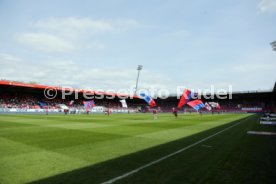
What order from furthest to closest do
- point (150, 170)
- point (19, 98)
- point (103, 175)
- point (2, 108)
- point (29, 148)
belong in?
Answer: point (19, 98) < point (2, 108) < point (29, 148) < point (150, 170) < point (103, 175)

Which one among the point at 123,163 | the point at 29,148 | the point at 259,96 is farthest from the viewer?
the point at 259,96

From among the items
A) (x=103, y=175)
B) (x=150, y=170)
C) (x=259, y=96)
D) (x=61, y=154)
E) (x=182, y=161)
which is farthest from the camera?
(x=259, y=96)

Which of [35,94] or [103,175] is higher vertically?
[35,94]

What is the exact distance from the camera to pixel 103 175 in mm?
5891

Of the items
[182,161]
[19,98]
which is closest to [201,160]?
[182,161]

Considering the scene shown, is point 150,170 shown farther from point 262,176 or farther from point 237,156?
point 237,156

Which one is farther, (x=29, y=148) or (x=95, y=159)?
(x=29, y=148)

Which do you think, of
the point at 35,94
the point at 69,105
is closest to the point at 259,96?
the point at 69,105

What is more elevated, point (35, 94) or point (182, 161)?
point (35, 94)

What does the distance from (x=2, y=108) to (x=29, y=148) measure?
46872 mm

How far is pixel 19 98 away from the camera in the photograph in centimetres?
6300

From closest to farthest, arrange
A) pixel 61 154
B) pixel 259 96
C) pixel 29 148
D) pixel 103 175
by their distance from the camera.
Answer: pixel 103 175 → pixel 61 154 → pixel 29 148 → pixel 259 96

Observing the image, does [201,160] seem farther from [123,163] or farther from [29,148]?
[29,148]

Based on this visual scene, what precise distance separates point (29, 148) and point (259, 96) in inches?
3813
